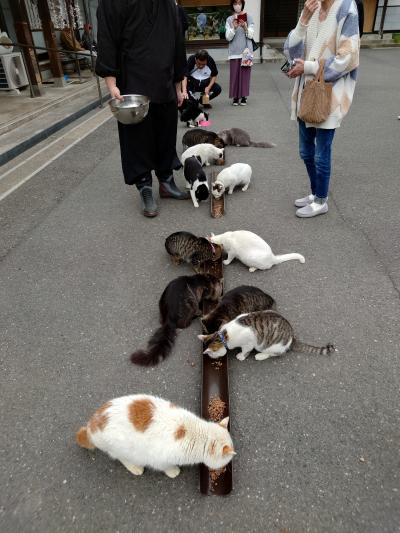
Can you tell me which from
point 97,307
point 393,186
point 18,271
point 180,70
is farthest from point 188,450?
point 393,186

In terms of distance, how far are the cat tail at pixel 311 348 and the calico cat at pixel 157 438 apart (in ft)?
2.78

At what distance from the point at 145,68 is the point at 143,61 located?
0.06 meters

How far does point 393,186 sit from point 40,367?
4346mm

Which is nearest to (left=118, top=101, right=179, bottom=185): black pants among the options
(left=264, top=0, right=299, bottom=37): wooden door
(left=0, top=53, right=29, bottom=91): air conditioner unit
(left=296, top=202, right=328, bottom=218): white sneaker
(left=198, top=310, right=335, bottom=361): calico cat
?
(left=296, top=202, right=328, bottom=218): white sneaker

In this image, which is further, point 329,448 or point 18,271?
point 18,271

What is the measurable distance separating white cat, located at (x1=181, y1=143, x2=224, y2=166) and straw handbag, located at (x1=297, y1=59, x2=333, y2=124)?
2.22 m

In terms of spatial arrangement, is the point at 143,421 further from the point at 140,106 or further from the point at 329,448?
the point at 140,106

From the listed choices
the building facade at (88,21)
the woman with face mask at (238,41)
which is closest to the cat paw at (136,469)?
the woman with face mask at (238,41)

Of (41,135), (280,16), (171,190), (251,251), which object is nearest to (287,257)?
(251,251)

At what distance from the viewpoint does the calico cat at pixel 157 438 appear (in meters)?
1.55

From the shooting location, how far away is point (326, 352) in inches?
88.6

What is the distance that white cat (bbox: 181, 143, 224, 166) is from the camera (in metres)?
5.10

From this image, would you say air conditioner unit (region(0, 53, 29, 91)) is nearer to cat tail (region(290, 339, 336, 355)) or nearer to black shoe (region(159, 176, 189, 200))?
black shoe (region(159, 176, 189, 200))

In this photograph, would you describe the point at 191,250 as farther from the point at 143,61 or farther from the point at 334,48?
the point at 334,48
